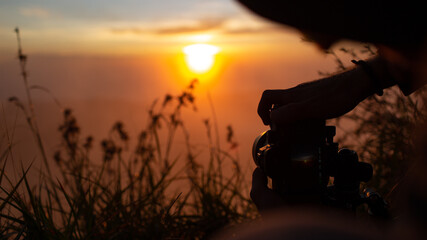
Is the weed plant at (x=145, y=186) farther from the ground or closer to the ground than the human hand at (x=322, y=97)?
closer to the ground

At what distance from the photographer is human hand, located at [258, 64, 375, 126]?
5.27 ft

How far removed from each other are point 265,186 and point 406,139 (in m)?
1.56

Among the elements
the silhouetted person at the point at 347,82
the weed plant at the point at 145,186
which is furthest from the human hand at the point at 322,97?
the weed plant at the point at 145,186

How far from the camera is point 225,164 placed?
3240 millimetres

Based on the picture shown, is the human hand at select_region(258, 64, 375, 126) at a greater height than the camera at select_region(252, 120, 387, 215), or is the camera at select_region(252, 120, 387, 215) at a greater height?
the human hand at select_region(258, 64, 375, 126)

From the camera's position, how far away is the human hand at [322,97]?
1607 mm

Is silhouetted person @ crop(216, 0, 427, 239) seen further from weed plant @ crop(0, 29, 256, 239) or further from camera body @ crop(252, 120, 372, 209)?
weed plant @ crop(0, 29, 256, 239)

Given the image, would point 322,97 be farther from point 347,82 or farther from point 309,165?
point 309,165

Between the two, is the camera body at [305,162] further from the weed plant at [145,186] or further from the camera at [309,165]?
the weed plant at [145,186]

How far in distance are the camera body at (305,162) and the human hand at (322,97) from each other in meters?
0.04

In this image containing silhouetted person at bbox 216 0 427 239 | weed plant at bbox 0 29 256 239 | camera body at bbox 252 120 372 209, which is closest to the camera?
silhouetted person at bbox 216 0 427 239

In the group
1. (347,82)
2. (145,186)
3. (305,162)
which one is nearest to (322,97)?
(347,82)

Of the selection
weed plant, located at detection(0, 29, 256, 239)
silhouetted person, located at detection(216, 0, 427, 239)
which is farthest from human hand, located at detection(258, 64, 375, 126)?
weed plant, located at detection(0, 29, 256, 239)

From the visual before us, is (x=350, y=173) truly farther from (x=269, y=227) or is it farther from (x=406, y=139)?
(x=406, y=139)
